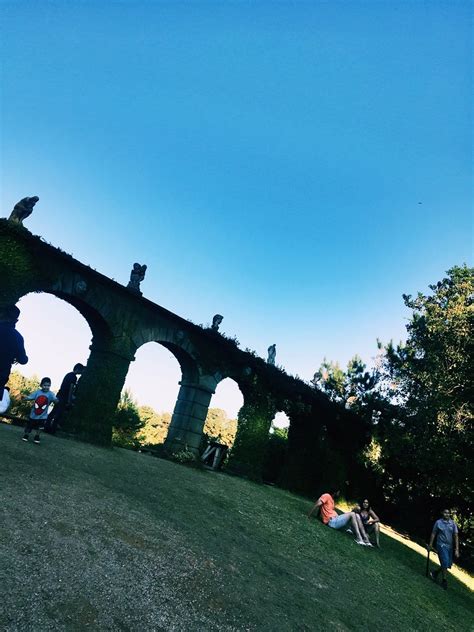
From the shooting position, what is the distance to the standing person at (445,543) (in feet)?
26.4

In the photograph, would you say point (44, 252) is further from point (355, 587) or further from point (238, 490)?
point (355, 587)

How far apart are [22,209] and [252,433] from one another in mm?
11271

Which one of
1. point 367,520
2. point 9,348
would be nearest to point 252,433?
point 367,520

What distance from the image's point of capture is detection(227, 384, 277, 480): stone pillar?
1481 cm

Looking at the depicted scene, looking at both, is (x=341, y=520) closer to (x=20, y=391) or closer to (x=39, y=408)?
(x=39, y=408)

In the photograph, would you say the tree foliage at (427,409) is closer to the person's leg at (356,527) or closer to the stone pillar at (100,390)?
the person's leg at (356,527)

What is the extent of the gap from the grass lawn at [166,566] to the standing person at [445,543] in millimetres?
455

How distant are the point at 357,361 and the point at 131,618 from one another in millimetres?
21093

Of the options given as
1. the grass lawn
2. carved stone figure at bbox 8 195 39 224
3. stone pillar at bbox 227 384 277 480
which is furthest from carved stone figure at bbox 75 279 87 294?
stone pillar at bbox 227 384 277 480

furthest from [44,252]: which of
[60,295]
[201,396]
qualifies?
[201,396]

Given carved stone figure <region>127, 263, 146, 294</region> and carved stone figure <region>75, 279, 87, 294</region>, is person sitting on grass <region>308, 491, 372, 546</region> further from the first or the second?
carved stone figure <region>75, 279, 87, 294</region>

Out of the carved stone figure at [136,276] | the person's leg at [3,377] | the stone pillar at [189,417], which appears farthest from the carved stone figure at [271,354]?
the person's leg at [3,377]

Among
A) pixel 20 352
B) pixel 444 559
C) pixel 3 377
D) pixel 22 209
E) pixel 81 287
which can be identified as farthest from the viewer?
pixel 81 287

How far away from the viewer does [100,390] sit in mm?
11820
